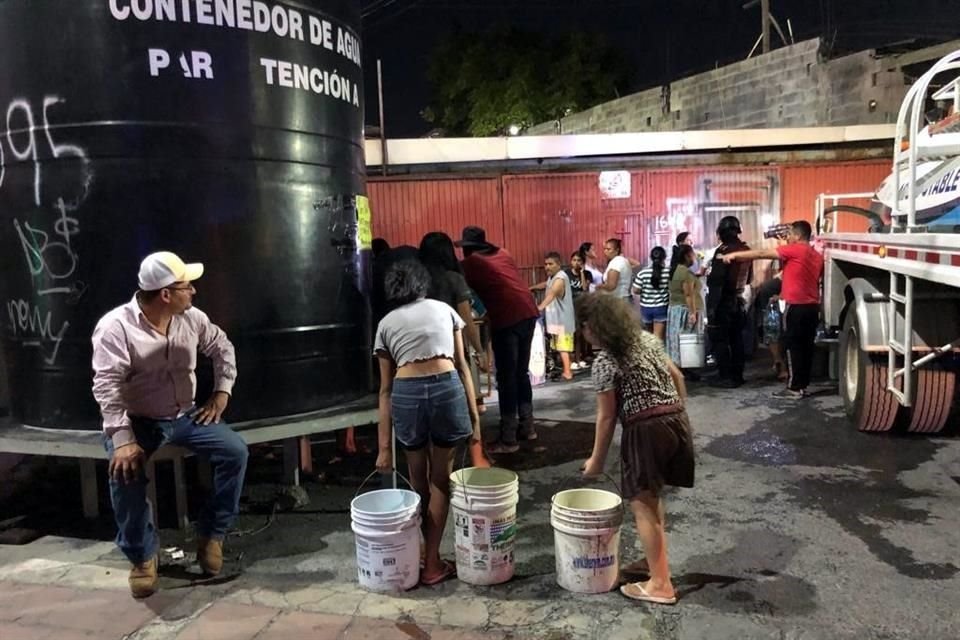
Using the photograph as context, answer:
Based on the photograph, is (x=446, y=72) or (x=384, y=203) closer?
(x=384, y=203)

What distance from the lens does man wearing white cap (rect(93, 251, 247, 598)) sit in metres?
3.97

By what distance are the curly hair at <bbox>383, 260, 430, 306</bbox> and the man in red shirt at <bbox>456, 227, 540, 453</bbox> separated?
231 cm

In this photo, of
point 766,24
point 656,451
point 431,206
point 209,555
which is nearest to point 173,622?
point 209,555

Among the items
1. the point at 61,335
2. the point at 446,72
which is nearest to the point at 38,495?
the point at 61,335

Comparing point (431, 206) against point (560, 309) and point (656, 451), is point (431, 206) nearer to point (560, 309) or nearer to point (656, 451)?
point (560, 309)

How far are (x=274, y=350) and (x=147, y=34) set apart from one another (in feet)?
6.96

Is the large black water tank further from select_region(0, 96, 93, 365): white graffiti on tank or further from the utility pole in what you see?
the utility pole

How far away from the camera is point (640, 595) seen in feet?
12.3

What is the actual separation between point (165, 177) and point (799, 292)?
6211 mm

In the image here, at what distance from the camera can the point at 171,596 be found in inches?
160

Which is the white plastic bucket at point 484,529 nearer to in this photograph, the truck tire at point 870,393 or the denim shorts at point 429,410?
the denim shorts at point 429,410

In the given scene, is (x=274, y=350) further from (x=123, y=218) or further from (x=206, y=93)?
(x=206, y=93)

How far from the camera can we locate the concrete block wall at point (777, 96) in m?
13.7

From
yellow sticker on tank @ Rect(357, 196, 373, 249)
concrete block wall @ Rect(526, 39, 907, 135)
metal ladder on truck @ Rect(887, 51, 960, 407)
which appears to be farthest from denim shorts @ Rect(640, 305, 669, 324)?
concrete block wall @ Rect(526, 39, 907, 135)
